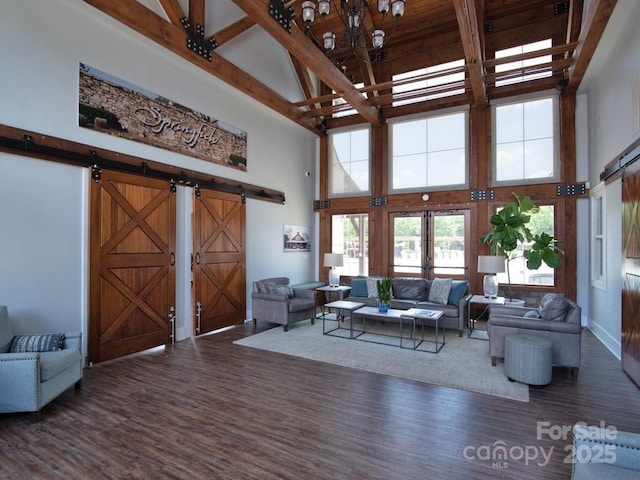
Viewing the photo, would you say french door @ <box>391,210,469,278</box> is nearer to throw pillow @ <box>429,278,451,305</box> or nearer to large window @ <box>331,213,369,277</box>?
large window @ <box>331,213,369,277</box>

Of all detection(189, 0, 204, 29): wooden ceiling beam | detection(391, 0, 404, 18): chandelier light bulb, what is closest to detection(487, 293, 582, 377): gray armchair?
detection(391, 0, 404, 18): chandelier light bulb

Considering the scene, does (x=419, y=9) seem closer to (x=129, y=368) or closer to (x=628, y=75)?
(x=628, y=75)

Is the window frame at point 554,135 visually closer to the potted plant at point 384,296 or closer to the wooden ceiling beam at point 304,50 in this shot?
the wooden ceiling beam at point 304,50

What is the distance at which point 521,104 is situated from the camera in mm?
7039

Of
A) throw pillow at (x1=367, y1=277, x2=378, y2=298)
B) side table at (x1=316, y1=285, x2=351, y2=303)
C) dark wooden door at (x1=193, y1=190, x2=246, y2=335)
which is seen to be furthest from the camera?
side table at (x1=316, y1=285, x2=351, y2=303)

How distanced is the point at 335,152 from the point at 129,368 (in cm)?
694

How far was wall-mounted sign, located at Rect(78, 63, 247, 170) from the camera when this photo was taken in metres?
4.39

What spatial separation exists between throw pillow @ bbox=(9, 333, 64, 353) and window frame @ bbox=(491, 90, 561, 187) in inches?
304

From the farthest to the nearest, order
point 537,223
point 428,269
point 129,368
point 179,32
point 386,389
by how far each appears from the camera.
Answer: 1. point 428,269
2. point 537,223
3. point 179,32
4. point 129,368
5. point 386,389

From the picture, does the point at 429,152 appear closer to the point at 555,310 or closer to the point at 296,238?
the point at 296,238

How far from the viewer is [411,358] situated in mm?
4562

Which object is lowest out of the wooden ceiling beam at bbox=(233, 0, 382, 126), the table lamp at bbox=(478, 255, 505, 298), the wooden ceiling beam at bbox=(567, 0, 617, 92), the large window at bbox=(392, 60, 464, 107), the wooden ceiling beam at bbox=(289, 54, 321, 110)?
the table lamp at bbox=(478, 255, 505, 298)

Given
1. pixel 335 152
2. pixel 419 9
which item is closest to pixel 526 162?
pixel 419 9

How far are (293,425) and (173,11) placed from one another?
5.57 meters
